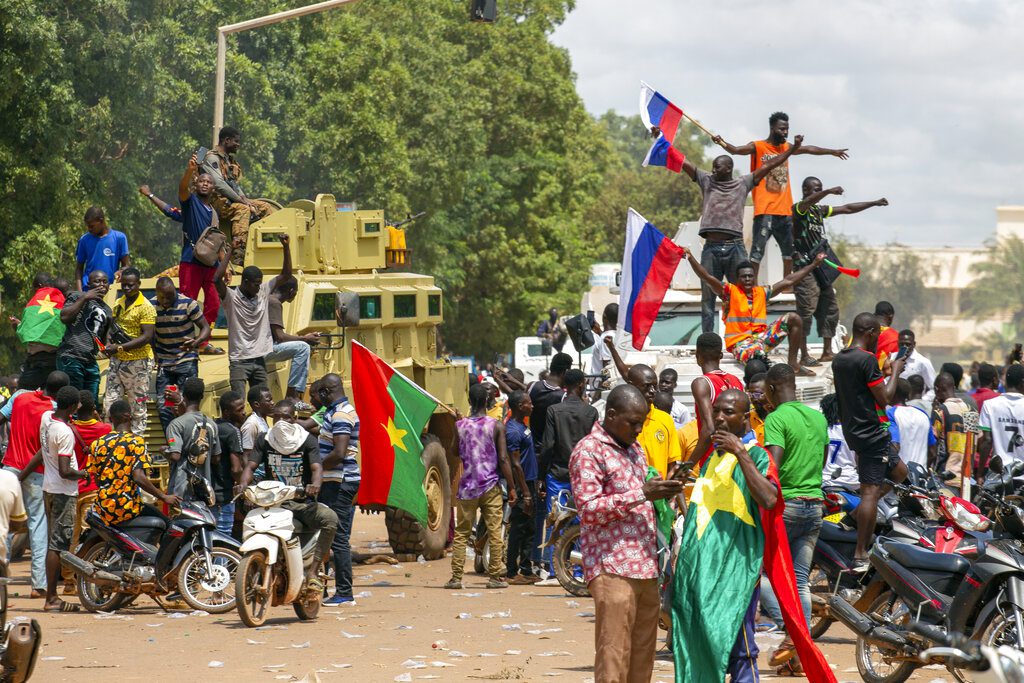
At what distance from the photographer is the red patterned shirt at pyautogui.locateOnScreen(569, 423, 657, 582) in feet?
25.6

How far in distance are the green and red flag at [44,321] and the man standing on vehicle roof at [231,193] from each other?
6.45 ft

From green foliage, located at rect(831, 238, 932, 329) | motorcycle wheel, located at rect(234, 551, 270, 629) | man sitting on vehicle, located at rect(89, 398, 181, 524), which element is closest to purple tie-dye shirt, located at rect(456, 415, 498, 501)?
motorcycle wheel, located at rect(234, 551, 270, 629)

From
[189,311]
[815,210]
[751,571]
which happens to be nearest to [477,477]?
[189,311]

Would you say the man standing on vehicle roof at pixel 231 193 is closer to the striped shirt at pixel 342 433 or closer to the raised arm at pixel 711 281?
the striped shirt at pixel 342 433

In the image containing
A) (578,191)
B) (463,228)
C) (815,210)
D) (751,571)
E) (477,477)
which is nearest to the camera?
(751,571)

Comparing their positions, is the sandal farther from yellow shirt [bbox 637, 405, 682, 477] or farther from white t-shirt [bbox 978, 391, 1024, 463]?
white t-shirt [bbox 978, 391, 1024, 463]

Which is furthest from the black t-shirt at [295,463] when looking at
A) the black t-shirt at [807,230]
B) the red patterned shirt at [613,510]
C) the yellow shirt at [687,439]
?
the black t-shirt at [807,230]

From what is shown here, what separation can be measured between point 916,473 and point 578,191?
116ft

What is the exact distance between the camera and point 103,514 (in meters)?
12.6

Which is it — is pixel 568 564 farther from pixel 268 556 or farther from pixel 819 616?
pixel 819 616

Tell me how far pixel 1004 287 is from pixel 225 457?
101m

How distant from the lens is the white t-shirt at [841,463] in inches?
492

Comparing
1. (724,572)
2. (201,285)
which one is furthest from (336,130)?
(724,572)

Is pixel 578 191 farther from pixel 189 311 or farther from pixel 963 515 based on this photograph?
pixel 963 515
